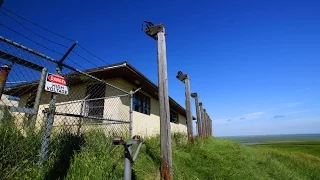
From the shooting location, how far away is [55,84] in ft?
10.2

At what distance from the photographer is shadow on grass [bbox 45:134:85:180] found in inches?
123

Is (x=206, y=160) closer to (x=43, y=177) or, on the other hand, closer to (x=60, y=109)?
(x=43, y=177)

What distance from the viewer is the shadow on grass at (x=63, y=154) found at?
→ 10.3 ft

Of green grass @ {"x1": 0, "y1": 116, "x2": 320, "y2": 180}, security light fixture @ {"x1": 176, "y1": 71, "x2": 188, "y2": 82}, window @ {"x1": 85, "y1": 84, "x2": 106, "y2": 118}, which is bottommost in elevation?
green grass @ {"x1": 0, "y1": 116, "x2": 320, "y2": 180}

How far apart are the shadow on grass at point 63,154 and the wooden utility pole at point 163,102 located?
1600mm

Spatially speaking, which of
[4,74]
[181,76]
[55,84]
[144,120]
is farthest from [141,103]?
[4,74]

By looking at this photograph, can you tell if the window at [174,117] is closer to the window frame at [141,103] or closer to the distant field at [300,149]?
the distant field at [300,149]

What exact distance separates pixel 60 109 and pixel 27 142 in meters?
6.27

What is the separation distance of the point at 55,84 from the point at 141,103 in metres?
8.27

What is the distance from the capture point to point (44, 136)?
309 cm

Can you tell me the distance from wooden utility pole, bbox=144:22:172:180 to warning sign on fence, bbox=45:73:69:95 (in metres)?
2.00

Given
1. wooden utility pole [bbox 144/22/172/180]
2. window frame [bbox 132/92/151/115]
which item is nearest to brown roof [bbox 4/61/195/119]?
window frame [bbox 132/92/151/115]

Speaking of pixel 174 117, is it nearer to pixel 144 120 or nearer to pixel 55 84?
pixel 144 120

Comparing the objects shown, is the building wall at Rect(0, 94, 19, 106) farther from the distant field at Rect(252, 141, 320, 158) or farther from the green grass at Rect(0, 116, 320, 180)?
the distant field at Rect(252, 141, 320, 158)
